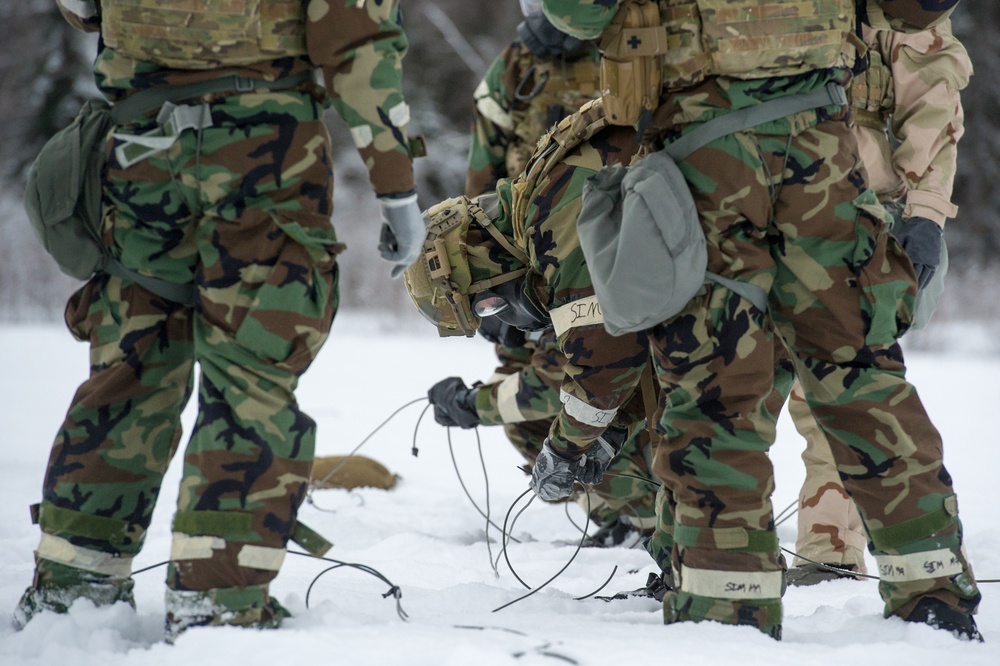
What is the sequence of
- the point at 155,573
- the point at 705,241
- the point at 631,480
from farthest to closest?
the point at 631,480 → the point at 155,573 → the point at 705,241

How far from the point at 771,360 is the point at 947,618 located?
70 cm

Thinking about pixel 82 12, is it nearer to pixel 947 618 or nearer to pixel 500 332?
pixel 500 332

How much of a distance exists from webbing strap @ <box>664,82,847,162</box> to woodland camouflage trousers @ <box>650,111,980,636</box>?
0.07 ft

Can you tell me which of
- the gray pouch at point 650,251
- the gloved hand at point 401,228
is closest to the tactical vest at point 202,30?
the gloved hand at point 401,228

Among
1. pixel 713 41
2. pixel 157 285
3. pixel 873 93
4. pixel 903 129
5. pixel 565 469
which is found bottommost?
pixel 565 469

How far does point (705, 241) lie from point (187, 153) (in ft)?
3.92

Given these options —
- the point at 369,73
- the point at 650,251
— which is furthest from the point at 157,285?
the point at 650,251

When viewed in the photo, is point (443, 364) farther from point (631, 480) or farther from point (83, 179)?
point (83, 179)

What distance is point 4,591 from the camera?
8.84 feet

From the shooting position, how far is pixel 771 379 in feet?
7.49

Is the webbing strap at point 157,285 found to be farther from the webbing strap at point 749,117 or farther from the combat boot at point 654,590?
the combat boot at point 654,590

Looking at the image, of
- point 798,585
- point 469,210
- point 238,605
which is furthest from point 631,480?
point 238,605

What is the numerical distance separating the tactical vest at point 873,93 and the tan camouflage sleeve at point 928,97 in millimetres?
31

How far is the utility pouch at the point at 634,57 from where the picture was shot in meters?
2.23
